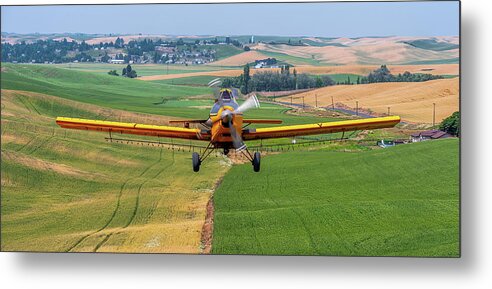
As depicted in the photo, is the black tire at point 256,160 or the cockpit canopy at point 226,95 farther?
the black tire at point 256,160

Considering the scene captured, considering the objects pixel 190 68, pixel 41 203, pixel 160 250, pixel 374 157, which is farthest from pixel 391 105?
pixel 41 203

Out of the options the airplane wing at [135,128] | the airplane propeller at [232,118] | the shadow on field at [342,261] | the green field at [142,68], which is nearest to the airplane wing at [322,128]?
the airplane propeller at [232,118]

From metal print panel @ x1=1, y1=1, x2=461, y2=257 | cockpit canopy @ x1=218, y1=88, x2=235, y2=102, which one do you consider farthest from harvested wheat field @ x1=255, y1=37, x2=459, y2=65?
cockpit canopy @ x1=218, y1=88, x2=235, y2=102

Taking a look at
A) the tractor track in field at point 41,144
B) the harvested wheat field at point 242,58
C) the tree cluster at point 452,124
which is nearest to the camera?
the tree cluster at point 452,124

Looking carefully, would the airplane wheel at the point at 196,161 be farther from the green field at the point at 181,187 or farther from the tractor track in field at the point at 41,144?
the tractor track in field at the point at 41,144

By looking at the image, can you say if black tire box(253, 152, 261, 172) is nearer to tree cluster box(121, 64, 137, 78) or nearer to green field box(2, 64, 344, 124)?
green field box(2, 64, 344, 124)

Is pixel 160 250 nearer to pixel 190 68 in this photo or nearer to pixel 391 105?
pixel 190 68

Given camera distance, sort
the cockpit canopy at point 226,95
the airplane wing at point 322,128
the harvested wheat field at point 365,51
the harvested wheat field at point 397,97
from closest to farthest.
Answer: the cockpit canopy at point 226,95 < the airplane wing at point 322,128 < the harvested wheat field at point 397,97 < the harvested wheat field at point 365,51
